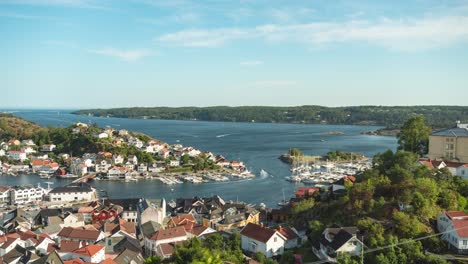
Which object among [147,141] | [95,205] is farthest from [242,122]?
[95,205]

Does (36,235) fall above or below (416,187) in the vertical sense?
below

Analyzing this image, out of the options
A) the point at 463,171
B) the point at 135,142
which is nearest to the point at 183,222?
the point at 463,171

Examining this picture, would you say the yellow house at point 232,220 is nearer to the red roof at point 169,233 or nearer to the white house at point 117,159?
the red roof at point 169,233

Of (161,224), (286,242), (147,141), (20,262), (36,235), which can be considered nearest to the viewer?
(20,262)

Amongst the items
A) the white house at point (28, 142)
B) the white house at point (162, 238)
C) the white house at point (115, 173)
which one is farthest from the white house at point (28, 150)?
the white house at point (162, 238)

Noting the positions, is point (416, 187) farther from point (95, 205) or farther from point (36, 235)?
point (95, 205)

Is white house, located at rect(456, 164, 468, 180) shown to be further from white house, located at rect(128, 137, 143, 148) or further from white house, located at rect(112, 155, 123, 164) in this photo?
white house, located at rect(128, 137, 143, 148)
